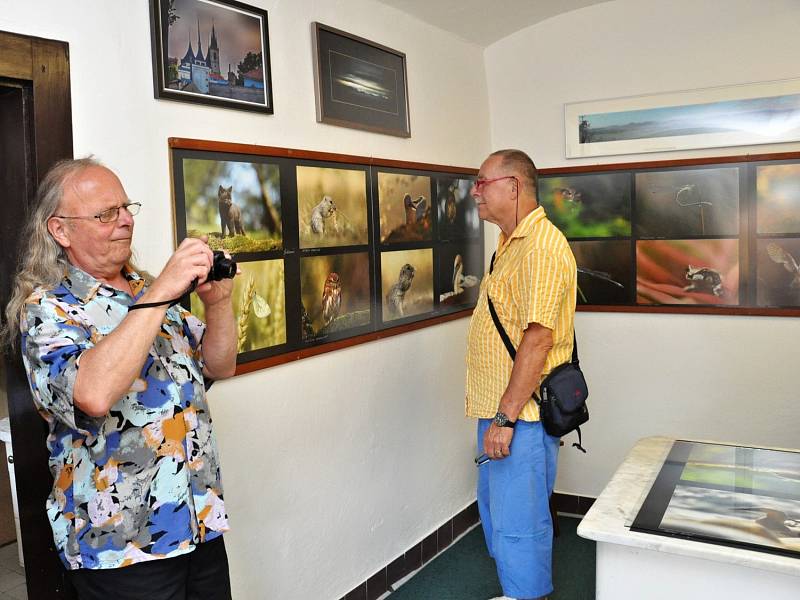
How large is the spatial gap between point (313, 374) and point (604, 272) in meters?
1.92

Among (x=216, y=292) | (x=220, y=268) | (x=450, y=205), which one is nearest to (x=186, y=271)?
(x=220, y=268)

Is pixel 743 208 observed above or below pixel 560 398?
above

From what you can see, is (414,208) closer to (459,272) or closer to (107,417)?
(459,272)

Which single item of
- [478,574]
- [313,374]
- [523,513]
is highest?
Result: [313,374]

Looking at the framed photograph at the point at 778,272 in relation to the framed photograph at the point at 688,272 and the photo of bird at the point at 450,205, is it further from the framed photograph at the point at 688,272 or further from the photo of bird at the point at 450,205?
the photo of bird at the point at 450,205

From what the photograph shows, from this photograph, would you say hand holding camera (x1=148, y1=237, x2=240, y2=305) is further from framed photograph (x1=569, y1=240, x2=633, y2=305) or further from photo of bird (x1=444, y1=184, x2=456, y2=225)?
framed photograph (x1=569, y1=240, x2=633, y2=305)

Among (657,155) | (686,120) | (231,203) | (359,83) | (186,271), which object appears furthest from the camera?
(657,155)

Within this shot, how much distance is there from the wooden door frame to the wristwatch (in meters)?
1.40

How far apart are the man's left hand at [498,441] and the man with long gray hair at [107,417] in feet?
3.78

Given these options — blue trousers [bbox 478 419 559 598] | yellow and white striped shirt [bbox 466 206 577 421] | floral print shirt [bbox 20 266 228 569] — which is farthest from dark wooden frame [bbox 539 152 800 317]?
floral print shirt [bbox 20 266 228 569]

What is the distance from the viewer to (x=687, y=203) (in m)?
3.85

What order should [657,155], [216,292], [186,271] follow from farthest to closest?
[657,155]
[216,292]
[186,271]

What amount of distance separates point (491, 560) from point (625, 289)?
1.56 m

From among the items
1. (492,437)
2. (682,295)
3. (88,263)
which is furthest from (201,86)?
(682,295)
